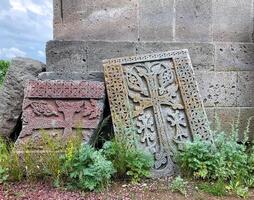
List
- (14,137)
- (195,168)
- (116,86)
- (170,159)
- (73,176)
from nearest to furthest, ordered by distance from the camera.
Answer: (73,176)
(195,168)
(170,159)
(116,86)
(14,137)

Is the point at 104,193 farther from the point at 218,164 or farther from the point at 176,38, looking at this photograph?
the point at 176,38

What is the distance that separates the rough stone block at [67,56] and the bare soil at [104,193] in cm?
172

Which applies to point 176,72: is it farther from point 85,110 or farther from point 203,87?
point 85,110

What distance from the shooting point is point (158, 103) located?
4.70 meters

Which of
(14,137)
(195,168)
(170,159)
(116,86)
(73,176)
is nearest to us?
(73,176)

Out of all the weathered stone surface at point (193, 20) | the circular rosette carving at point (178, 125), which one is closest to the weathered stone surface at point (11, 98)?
the circular rosette carving at point (178, 125)

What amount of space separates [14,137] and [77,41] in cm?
136

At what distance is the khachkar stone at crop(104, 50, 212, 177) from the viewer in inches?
177

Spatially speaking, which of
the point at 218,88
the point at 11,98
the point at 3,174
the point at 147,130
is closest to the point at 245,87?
the point at 218,88

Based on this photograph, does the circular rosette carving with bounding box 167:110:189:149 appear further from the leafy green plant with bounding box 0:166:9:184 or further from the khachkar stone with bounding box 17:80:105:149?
the leafy green plant with bounding box 0:166:9:184

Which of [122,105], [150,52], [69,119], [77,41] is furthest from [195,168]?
[77,41]

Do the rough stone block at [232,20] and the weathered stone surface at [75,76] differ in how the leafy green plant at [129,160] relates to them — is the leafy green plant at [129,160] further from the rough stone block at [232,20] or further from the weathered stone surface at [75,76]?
the rough stone block at [232,20]

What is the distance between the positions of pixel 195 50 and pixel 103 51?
1120mm

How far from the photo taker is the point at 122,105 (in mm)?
4648
